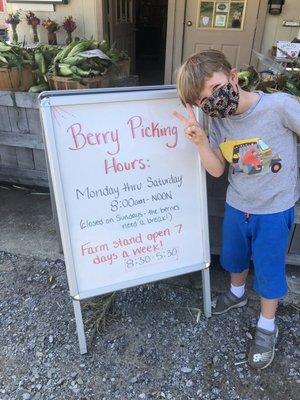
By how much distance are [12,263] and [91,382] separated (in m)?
1.19

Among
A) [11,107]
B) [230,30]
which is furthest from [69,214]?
[230,30]

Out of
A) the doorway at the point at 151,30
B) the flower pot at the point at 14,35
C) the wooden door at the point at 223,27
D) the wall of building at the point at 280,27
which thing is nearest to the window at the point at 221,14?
the wooden door at the point at 223,27

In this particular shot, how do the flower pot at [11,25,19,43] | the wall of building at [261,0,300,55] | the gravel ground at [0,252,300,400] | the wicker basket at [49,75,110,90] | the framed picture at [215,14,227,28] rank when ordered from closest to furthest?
the gravel ground at [0,252,300,400], the wicker basket at [49,75,110,90], the flower pot at [11,25,19,43], the wall of building at [261,0,300,55], the framed picture at [215,14,227,28]

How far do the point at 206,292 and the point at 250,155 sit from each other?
0.92 m

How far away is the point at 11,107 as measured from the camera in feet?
9.85

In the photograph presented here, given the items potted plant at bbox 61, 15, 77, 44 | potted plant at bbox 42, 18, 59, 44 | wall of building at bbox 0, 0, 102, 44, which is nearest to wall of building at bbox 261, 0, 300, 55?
wall of building at bbox 0, 0, 102, 44

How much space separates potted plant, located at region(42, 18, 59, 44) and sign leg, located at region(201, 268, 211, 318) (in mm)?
4871

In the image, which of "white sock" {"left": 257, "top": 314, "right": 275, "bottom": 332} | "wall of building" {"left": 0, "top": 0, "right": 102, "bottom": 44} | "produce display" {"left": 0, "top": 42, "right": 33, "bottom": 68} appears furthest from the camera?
"wall of building" {"left": 0, "top": 0, "right": 102, "bottom": 44}

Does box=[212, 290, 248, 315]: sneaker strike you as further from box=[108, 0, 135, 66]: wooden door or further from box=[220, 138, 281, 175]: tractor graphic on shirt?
box=[108, 0, 135, 66]: wooden door

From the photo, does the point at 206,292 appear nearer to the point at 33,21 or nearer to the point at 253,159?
the point at 253,159

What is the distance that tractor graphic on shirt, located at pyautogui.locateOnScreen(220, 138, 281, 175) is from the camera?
1.69 m

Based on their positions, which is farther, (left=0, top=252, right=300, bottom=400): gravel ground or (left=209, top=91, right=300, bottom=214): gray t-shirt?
(left=0, top=252, right=300, bottom=400): gravel ground

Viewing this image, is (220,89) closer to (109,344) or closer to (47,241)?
(109,344)

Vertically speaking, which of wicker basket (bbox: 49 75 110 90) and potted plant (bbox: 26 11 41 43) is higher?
potted plant (bbox: 26 11 41 43)
